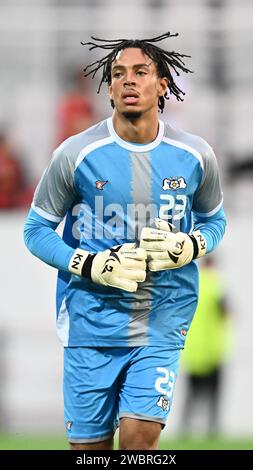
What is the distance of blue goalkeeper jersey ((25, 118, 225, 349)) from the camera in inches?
261

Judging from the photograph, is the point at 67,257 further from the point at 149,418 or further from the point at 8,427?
the point at 8,427

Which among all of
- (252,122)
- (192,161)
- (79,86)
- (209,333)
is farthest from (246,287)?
(192,161)

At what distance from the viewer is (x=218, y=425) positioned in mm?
15109

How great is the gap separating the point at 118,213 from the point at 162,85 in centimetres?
72

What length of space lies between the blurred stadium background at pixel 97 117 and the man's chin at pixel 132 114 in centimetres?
806

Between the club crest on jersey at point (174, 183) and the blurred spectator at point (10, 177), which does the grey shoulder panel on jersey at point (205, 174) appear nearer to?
the club crest on jersey at point (174, 183)

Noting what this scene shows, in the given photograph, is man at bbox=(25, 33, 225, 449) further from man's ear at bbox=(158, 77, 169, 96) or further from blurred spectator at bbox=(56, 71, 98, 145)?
blurred spectator at bbox=(56, 71, 98, 145)

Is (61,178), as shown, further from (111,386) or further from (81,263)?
(111,386)

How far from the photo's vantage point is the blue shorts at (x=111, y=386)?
653 centimetres

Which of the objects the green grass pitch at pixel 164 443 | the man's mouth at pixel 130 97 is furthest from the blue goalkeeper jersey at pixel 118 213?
the green grass pitch at pixel 164 443

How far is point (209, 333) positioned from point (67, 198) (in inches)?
347

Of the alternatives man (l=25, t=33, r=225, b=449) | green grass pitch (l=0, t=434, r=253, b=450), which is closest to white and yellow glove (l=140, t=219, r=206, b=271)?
man (l=25, t=33, r=225, b=449)
